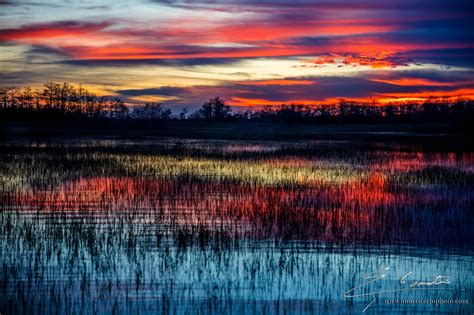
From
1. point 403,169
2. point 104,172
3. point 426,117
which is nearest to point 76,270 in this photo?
point 104,172

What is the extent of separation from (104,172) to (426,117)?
111m

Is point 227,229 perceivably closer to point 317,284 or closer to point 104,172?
point 317,284

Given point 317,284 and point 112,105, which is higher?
point 112,105

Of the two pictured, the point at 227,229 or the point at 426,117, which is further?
the point at 426,117

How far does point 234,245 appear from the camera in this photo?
1042cm

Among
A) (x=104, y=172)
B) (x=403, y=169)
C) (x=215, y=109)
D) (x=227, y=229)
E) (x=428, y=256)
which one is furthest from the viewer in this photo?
(x=215, y=109)

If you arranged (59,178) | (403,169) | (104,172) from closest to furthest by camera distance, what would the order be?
(59,178) < (104,172) < (403,169)

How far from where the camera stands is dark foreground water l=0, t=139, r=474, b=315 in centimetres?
766

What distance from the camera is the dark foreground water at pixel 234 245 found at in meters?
7.66

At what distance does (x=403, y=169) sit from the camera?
81.2 ft
